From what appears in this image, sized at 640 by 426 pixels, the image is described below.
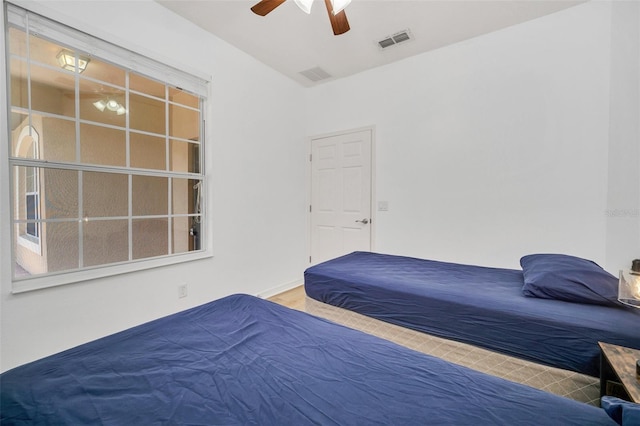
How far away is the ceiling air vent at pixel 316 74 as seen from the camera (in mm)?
3699

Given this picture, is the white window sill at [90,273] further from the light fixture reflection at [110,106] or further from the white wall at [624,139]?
the white wall at [624,139]

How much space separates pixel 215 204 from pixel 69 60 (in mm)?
1551

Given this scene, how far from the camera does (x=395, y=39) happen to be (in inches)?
119

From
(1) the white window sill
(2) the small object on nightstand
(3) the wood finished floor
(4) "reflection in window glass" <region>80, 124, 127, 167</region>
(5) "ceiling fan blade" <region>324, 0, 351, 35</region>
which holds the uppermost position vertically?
(5) "ceiling fan blade" <region>324, 0, 351, 35</region>

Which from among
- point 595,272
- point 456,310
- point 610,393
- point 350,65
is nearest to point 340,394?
point 456,310

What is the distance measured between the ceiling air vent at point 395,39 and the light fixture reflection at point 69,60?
8.87ft

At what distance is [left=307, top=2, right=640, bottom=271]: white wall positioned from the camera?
8.15 ft

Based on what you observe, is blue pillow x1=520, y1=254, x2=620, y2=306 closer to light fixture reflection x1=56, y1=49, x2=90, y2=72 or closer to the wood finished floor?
the wood finished floor

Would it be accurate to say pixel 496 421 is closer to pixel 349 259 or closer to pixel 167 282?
pixel 349 259

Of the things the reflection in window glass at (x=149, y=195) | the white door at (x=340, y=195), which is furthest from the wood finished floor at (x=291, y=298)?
the reflection in window glass at (x=149, y=195)

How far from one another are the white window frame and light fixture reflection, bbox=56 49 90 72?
0.19ft

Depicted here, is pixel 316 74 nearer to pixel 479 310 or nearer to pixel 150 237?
pixel 150 237

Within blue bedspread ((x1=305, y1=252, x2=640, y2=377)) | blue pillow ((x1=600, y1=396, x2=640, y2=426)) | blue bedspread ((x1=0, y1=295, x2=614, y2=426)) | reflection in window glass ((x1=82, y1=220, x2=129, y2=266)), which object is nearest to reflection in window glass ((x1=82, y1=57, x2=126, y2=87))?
reflection in window glass ((x1=82, y1=220, x2=129, y2=266))

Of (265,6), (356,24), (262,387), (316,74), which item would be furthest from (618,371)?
(316,74)
